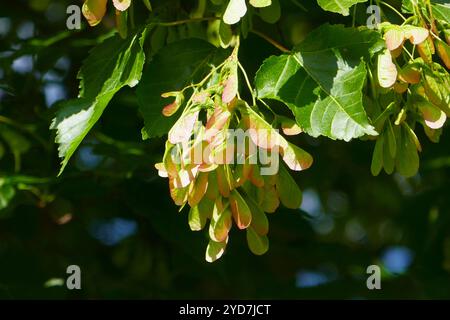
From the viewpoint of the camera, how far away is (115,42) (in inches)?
68.4

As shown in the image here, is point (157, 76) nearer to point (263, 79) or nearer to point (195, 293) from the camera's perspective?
point (263, 79)

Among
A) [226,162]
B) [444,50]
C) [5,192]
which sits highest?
[444,50]

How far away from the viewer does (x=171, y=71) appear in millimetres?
1683

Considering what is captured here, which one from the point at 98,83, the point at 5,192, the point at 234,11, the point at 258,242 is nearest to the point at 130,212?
the point at 5,192

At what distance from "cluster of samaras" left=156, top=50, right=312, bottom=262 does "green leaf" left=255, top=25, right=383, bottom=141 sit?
0.05 meters

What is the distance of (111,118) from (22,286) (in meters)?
0.49

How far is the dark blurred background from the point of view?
2.28 metres

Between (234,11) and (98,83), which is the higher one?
(234,11)

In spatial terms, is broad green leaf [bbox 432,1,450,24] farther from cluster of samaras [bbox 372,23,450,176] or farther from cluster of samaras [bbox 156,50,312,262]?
cluster of samaras [bbox 156,50,312,262]

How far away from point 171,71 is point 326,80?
0.32 meters

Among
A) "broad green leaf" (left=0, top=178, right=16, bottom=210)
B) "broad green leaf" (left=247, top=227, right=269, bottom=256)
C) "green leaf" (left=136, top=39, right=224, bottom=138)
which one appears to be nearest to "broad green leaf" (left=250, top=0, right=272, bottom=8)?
"green leaf" (left=136, top=39, right=224, bottom=138)

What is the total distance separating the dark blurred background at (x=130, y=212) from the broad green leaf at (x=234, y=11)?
23.3 inches

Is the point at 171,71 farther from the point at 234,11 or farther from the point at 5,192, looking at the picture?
the point at 5,192

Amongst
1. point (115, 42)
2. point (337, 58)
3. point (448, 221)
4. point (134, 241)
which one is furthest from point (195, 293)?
point (337, 58)
